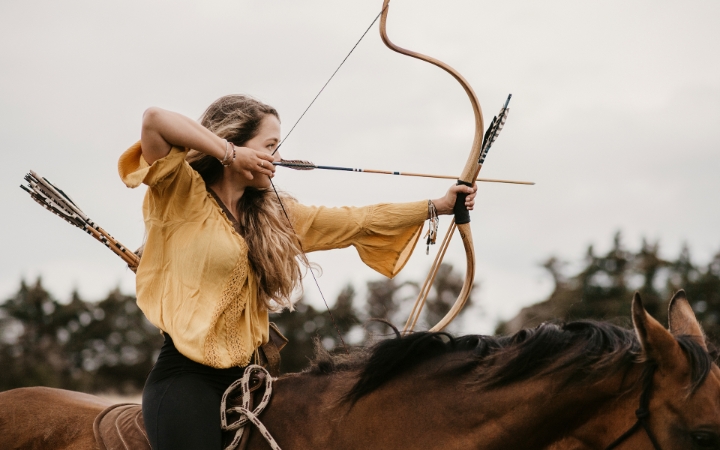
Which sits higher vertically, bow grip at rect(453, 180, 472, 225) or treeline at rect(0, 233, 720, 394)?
bow grip at rect(453, 180, 472, 225)

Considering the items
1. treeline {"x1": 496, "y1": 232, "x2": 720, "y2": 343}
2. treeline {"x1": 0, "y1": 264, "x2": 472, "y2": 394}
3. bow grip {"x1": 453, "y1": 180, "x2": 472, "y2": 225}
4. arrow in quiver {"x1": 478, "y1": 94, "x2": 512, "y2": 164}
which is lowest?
treeline {"x1": 0, "y1": 264, "x2": 472, "y2": 394}

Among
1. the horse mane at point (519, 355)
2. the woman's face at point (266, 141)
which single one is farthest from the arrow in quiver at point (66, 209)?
the horse mane at point (519, 355)

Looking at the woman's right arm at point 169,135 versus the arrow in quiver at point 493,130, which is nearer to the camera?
the woman's right arm at point 169,135

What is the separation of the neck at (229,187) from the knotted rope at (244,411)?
0.82 metres

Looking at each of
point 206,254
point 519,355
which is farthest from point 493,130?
point 206,254

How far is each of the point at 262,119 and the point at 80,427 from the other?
182 centimetres

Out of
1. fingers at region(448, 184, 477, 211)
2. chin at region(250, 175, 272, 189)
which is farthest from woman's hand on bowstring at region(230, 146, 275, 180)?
fingers at region(448, 184, 477, 211)

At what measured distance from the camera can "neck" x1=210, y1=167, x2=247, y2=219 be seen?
356cm

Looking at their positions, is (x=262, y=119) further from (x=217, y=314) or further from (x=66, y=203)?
(x=66, y=203)

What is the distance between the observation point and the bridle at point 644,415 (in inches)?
98.6

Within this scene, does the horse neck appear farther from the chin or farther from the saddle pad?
the chin

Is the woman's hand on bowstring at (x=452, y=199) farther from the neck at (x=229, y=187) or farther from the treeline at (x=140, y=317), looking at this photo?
the treeline at (x=140, y=317)

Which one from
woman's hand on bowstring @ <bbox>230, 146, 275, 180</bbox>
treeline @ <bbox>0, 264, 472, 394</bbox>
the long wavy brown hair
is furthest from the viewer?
treeline @ <bbox>0, 264, 472, 394</bbox>

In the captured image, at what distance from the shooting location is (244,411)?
3.09 meters
